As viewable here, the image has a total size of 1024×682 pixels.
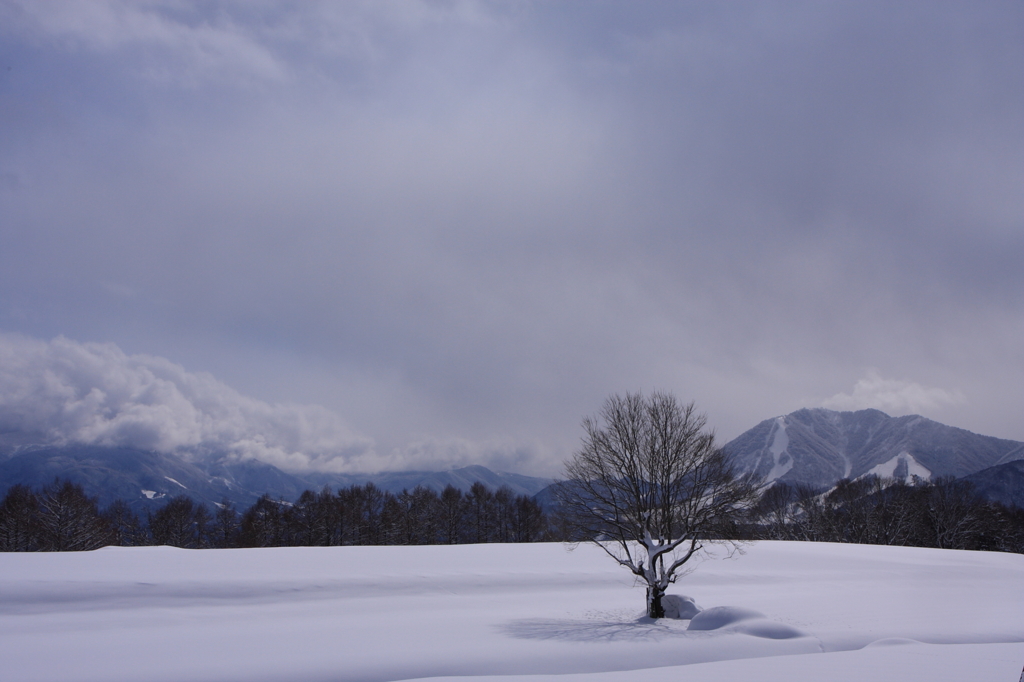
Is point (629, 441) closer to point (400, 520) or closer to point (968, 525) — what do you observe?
point (400, 520)

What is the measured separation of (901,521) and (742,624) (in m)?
58.6

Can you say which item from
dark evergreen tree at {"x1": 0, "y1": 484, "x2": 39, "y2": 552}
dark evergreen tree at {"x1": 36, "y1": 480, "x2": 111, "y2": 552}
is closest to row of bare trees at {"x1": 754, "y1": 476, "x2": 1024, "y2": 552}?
dark evergreen tree at {"x1": 36, "y1": 480, "x2": 111, "y2": 552}

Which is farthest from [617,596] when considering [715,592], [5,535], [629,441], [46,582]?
[5,535]

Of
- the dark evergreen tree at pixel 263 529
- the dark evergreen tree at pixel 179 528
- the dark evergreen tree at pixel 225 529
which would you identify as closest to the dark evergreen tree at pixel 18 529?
the dark evergreen tree at pixel 179 528

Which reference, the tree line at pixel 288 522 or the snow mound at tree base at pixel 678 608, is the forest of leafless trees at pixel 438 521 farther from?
the snow mound at tree base at pixel 678 608

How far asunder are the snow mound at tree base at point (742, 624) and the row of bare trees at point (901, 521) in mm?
47648

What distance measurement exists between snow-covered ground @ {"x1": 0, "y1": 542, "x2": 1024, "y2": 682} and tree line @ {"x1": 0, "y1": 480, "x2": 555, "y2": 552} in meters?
31.2

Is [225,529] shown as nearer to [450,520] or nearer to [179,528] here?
[179,528]

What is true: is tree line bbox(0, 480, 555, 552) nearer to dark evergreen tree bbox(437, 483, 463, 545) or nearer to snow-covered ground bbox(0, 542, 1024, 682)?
dark evergreen tree bbox(437, 483, 463, 545)

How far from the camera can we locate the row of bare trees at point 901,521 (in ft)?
201

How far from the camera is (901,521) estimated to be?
58688 millimetres

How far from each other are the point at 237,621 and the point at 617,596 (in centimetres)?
1546

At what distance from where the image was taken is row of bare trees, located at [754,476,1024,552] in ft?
201

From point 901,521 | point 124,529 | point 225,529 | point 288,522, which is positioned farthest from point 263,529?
point 901,521
